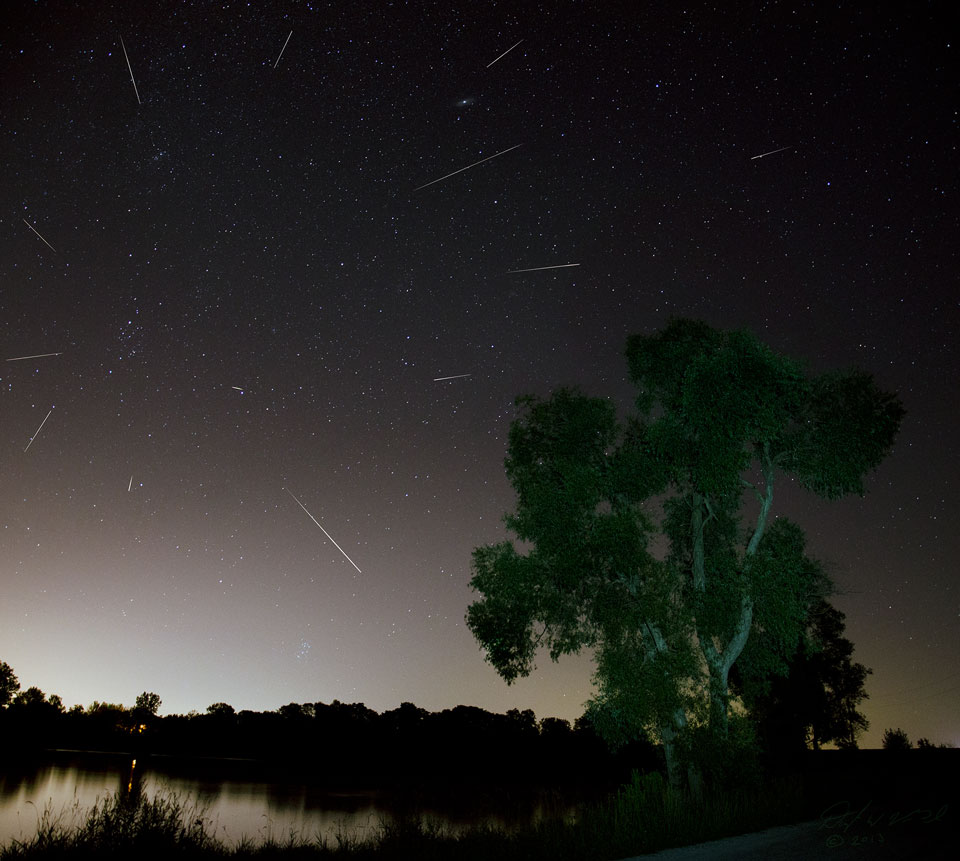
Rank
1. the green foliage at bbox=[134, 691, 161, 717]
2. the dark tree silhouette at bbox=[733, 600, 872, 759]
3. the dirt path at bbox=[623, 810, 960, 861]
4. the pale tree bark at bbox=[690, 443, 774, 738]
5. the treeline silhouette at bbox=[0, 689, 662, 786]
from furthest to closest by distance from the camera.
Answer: the green foliage at bbox=[134, 691, 161, 717], the treeline silhouette at bbox=[0, 689, 662, 786], the dark tree silhouette at bbox=[733, 600, 872, 759], the pale tree bark at bbox=[690, 443, 774, 738], the dirt path at bbox=[623, 810, 960, 861]

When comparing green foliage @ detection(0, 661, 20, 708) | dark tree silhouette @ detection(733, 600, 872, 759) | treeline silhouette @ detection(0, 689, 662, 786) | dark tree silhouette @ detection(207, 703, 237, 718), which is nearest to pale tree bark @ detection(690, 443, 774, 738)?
dark tree silhouette @ detection(733, 600, 872, 759)

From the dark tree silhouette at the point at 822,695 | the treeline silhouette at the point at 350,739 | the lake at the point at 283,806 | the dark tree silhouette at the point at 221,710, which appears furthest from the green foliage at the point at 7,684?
the dark tree silhouette at the point at 822,695

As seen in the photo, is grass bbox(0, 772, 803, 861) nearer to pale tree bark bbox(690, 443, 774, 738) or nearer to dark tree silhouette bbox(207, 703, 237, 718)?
pale tree bark bbox(690, 443, 774, 738)

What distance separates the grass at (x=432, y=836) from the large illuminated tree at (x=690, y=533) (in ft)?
7.83

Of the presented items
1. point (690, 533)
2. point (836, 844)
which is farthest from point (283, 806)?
point (836, 844)

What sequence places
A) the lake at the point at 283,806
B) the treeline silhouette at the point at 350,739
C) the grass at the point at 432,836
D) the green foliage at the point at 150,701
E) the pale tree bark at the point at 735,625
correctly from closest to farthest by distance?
the grass at the point at 432,836 → the pale tree bark at the point at 735,625 → the lake at the point at 283,806 → the treeline silhouette at the point at 350,739 → the green foliage at the point at 150,701

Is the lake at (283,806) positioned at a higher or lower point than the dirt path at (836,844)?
lower

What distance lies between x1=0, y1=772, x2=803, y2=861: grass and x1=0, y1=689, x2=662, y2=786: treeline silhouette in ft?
171

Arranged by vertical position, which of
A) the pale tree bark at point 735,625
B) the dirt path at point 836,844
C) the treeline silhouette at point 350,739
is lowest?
the treeline silhouette at point 350,739

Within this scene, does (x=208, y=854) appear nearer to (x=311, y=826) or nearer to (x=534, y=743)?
(x=311, y=826)

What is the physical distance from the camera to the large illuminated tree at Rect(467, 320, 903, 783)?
1805cm

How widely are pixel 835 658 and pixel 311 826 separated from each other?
33638mm

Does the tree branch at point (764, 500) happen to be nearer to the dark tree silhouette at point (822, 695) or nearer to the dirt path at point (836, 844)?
the dirt path at point (836, 844)

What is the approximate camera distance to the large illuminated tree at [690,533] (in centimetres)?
1805
